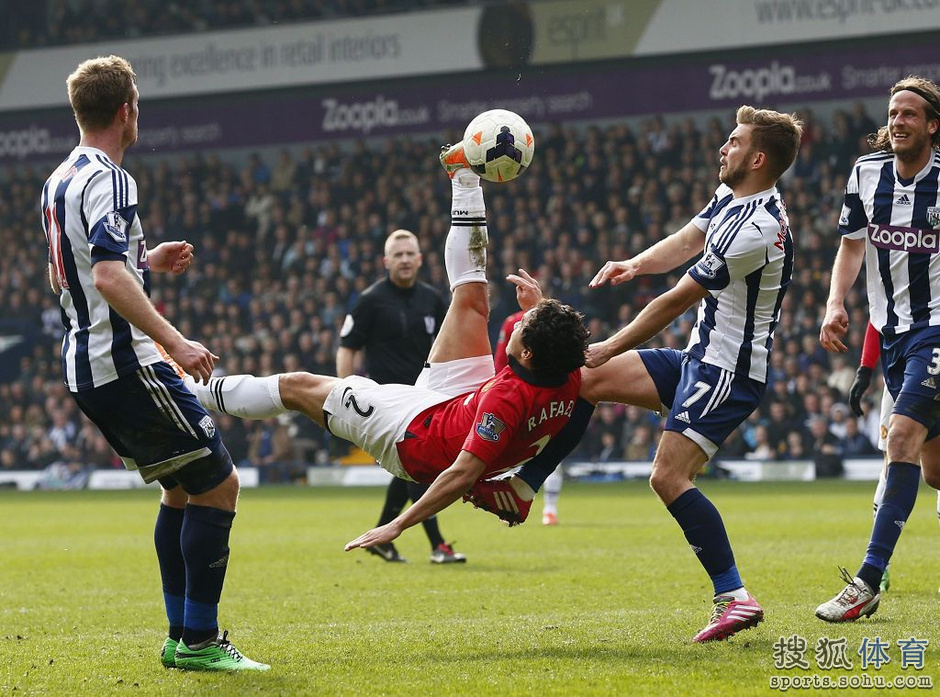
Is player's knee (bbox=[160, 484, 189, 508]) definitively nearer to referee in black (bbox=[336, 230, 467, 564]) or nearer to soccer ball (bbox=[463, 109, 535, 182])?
soccer ball (bbox=[463, 109, 535, 182])

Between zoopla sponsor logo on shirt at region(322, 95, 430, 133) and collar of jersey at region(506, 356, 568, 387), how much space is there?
22754mm

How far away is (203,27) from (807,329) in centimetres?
1476

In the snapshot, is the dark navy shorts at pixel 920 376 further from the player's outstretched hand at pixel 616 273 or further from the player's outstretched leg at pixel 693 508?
the player's outstretched hand at pixel 616 273

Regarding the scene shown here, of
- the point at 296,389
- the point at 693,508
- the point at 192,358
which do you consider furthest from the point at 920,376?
the point at 192,358

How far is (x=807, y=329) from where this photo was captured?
70.7ft

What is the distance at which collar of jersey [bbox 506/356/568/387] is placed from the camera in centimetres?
564

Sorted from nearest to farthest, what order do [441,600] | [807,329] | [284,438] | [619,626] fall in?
[619,626]
[441,600]
[807,329]
[284,438]

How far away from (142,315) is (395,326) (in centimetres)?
556

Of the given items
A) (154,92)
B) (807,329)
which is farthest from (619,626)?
(154,92)

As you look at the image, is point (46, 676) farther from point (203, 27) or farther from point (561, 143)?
point (203, 27)

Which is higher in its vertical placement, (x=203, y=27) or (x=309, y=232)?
(x=203, y=27)

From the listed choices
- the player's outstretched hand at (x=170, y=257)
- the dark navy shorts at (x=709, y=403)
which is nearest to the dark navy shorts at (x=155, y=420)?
the player's outstretched hand at (x=170, y=257)

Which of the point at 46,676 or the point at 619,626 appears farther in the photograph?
the point at 619,626

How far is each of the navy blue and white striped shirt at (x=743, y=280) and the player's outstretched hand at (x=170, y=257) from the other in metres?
2.42
